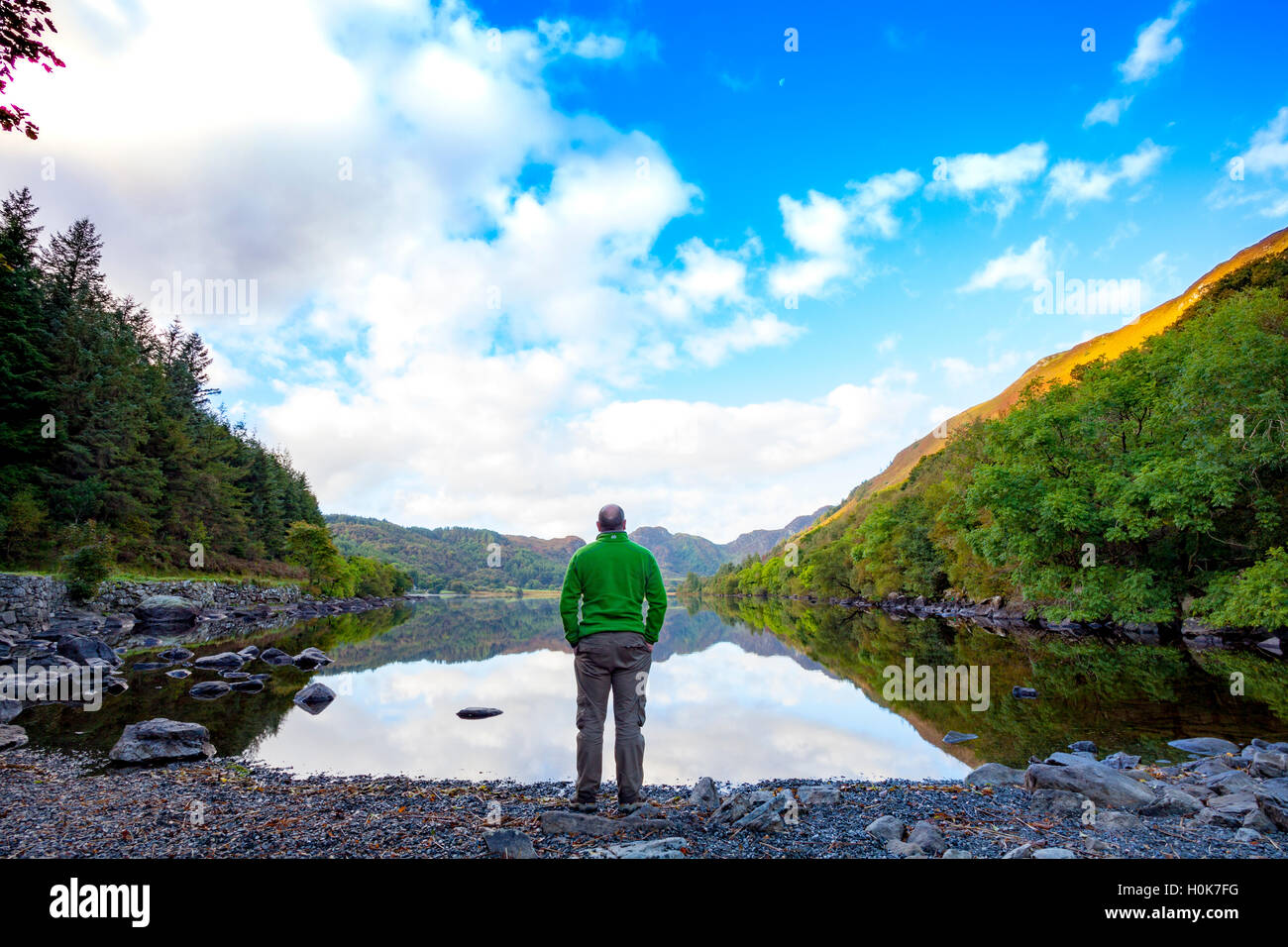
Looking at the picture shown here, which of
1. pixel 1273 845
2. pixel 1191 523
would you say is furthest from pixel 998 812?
pixel 1191 523

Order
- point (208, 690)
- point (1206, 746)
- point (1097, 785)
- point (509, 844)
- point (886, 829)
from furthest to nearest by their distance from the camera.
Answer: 1. point (208, 690)
2. point (1206, 746)
3. point (1097, 785)
4. point (886, 829)
5. point (509, 844)

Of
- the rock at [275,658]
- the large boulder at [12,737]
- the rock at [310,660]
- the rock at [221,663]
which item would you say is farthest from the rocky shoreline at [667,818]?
the rock at [275,658]

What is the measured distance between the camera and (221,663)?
77.2 feet

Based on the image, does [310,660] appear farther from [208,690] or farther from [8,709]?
[8,709]

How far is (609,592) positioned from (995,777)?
A: 24.7 ft

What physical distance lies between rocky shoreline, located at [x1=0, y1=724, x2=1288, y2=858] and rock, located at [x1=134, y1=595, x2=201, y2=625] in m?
36.2

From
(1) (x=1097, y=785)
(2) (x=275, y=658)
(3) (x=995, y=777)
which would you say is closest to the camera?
(1) (x=1097, y=785)

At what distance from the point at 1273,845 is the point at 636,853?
22.7 feet

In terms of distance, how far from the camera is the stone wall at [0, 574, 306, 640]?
91.1 ft

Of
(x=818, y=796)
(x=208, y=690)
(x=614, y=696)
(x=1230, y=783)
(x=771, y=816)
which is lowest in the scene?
(x=208, y=690)

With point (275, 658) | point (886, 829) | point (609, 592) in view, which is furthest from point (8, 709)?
point (886, 829)

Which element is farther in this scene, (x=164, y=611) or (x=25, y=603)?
(x=164, y=611)

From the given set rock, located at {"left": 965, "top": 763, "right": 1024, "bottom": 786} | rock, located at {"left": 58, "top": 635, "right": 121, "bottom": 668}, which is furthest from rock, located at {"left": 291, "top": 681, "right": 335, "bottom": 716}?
rock, located at {"left": 965, "top": 763, "right": 1024, "bottom": 786}
